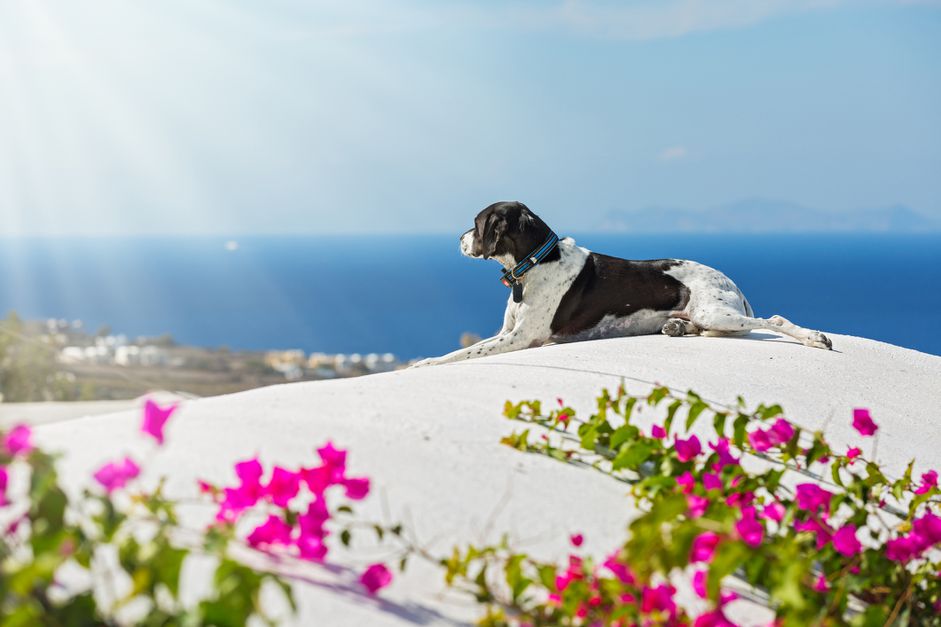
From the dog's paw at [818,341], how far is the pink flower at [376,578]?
197 inches

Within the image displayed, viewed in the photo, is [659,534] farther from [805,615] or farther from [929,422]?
[929,422]

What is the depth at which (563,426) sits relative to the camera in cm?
359

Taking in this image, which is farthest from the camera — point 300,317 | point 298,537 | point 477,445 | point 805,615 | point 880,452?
point 300,317

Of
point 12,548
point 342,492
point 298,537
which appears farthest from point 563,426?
point 12,548

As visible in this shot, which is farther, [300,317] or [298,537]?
[300,317]

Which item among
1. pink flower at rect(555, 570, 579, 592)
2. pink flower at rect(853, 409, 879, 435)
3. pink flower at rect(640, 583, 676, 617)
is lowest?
pink flower at rect(555, 570, 579, 592)

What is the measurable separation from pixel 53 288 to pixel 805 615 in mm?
166152

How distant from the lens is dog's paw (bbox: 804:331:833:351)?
6.07m

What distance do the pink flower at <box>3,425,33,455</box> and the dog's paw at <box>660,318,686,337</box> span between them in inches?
209

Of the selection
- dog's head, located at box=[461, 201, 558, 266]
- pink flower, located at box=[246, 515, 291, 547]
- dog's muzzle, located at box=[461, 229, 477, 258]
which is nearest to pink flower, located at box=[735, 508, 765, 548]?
pink flower, located at box=[246, 515, 291, 547]

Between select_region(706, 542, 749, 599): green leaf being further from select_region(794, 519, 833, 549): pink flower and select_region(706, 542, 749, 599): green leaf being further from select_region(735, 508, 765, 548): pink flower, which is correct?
select_region(794, 519, 833, 549): pink flower

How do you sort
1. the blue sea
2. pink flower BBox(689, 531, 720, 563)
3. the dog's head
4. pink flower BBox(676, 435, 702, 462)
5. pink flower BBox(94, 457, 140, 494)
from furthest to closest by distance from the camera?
the blue sea, the dog's head, pink flower BBox(676, 435, 702, 462), pink flower BBox(689, 531, 720, 563), pink flower BBox(94, 457, 140, 494)

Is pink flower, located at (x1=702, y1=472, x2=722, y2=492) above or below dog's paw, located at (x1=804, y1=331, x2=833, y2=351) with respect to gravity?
below

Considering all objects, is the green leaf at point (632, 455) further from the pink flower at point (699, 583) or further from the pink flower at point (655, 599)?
the pink flower at point (655, 599)
